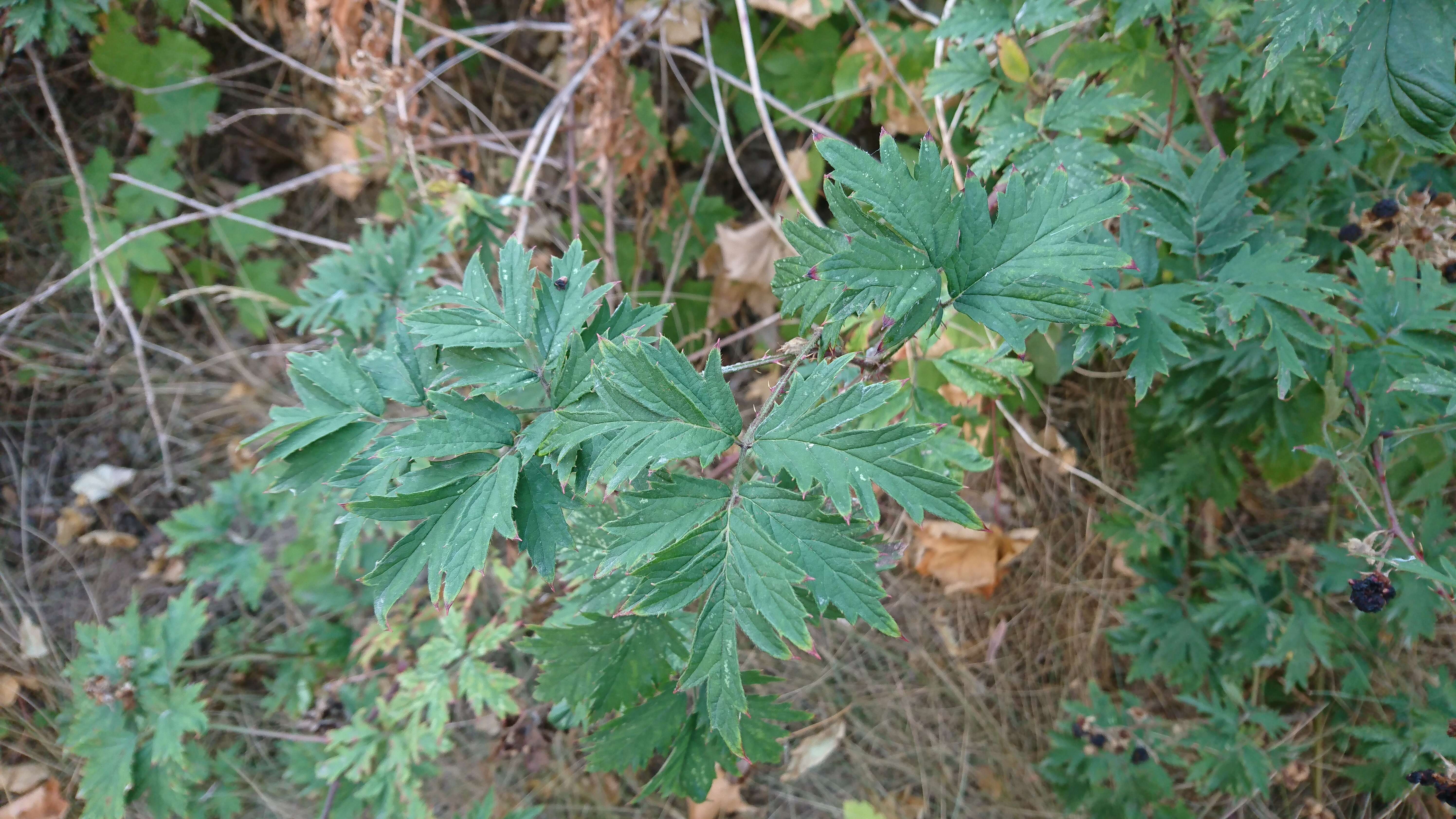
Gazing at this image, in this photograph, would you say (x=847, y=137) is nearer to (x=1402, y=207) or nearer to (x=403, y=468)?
(x=1402, y=207)

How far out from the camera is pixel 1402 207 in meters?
1.79

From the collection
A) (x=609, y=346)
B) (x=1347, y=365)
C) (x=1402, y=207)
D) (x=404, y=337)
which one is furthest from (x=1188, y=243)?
(x=404, y=337)

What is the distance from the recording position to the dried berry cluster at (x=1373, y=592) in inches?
56.2

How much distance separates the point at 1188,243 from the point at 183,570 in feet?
11.8

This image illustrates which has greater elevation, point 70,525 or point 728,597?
point 728,597

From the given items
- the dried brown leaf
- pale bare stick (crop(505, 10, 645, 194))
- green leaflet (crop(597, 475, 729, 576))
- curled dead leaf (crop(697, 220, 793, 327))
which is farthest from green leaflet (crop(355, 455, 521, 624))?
the dried brown leaf

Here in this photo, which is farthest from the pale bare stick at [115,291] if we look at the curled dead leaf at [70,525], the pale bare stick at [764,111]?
the pale bare stick at [764,111]

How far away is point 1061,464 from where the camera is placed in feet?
7.54

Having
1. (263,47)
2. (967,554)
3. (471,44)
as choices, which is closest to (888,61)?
(471,44)

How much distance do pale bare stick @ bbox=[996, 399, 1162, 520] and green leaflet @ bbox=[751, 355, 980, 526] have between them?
91 centimetres

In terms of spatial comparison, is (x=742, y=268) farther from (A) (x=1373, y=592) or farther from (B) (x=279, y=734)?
(B) (x=279, y=734)

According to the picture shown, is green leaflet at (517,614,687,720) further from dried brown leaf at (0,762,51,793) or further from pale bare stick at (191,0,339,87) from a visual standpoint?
dried brown leaf at (0,762,51,793)

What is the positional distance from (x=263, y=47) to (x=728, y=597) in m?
2.84

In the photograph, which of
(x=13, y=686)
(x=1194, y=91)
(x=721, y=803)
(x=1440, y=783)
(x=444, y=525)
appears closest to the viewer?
(x=444, y=525)
